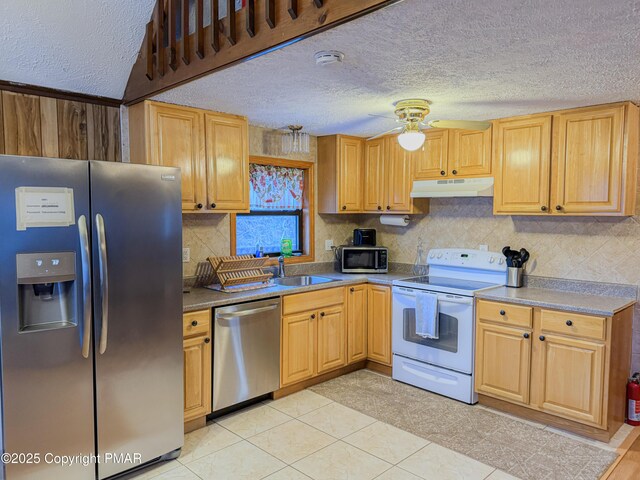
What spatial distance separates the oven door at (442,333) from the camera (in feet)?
11.5

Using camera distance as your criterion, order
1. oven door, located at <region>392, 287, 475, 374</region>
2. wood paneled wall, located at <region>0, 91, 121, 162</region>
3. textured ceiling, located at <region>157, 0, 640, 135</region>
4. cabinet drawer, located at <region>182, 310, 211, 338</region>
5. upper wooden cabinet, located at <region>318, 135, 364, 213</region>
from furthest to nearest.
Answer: upper wooden cabinet, located at <region>318, 135, 364, 213</region>
oven door, located at <region>392, 287, 475, 374</region>
cabinet drawer, located at <region>182, 310, 211, 338</region>
wood paneled wall, located at <region>0, 91, 121, 162</region>
textured ceiling, located at <region>157, 0, 640, 135</region>

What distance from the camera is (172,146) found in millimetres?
3135

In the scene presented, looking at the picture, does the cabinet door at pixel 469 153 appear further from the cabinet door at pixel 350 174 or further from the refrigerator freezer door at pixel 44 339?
the refrigerator freezer door at pixel 44 339

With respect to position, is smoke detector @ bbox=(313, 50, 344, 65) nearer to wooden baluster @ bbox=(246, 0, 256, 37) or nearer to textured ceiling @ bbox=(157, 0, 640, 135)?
textured ceiling @ bbox=(157, 0, 640, 135)

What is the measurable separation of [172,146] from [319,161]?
176cm

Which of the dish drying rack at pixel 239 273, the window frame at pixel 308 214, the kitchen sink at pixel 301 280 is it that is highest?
the window frame at pixel 308 214

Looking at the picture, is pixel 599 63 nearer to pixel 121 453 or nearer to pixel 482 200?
pixel 482 200

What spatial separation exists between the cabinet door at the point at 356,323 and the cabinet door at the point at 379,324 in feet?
0.15

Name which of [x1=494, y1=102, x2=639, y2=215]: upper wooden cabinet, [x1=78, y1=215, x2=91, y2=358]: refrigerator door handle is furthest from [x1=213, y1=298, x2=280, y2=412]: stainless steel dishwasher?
[x1=494, y1=102, x2=639, y2=215]: upper wooden cabinet

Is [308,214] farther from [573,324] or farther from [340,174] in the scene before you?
[573,324]

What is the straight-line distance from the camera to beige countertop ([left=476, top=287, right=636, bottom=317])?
2926 mm

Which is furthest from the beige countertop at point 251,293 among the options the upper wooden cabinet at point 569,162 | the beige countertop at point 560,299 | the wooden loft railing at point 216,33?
the wooden loft railing at point 216,33

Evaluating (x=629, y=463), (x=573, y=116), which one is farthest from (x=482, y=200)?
(x=629, y=463)

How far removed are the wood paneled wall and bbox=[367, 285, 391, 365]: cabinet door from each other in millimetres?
2461
